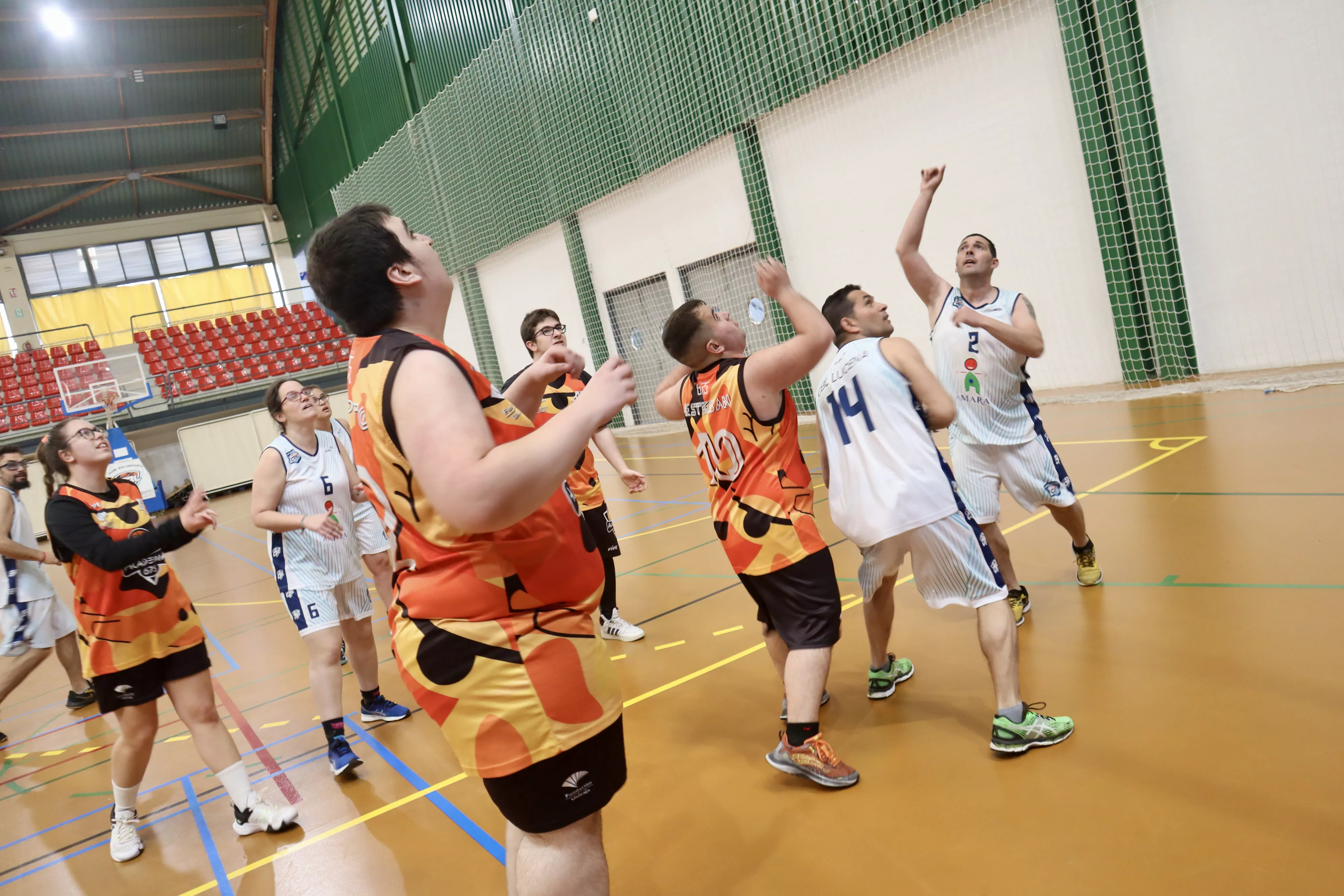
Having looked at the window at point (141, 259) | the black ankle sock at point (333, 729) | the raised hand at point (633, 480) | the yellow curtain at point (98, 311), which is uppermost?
the window at point (141, 259)

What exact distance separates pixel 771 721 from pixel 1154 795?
1398 mm

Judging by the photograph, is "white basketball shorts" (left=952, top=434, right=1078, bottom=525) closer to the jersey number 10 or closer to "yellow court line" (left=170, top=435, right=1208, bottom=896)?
"yellow court line" (left=170, top=435, right=1208, bottom=896)

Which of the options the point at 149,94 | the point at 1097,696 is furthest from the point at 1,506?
the point at 149,94

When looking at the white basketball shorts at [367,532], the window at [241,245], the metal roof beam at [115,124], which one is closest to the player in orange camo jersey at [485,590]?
the white basketball shorts at [367,532]

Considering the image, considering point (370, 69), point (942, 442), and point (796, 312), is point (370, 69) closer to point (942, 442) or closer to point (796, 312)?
point (942, 442)

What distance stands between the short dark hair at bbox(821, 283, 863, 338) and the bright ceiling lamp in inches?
805

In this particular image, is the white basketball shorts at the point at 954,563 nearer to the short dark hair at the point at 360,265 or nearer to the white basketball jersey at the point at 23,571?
the short dark hair at the point at 360,265

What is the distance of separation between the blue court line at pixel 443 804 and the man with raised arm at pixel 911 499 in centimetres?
160

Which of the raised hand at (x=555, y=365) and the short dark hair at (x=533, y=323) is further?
the short dark hair at (x=533, y=323)

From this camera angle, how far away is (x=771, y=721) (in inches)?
130

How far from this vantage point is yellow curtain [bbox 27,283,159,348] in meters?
23.5

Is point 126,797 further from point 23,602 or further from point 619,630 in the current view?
point 23,602

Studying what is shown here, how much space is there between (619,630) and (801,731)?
215cm

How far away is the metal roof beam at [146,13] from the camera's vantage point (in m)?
18.7
